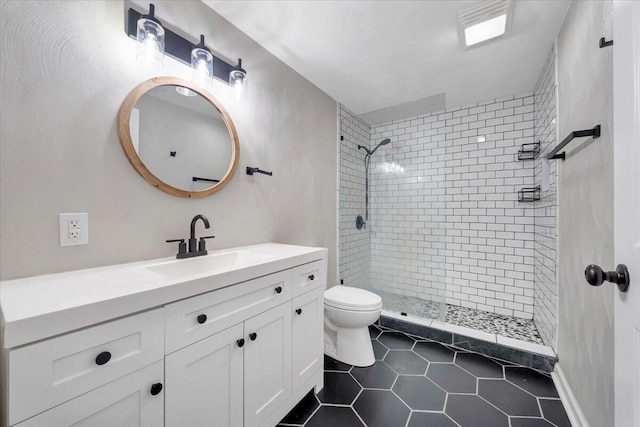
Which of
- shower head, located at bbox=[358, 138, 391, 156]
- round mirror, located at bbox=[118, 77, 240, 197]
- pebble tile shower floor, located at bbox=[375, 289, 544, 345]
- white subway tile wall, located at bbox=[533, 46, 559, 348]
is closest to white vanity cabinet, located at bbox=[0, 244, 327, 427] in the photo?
round mirror, located at bbox=[118, 77, 240, 197]

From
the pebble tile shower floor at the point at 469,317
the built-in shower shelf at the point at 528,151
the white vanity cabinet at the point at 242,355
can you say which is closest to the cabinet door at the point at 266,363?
the white vanity cabinet at the point at 242,355

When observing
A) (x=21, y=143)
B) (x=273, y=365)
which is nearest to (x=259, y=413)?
(x=273, y=365)

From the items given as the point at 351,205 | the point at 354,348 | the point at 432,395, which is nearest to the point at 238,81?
the point at 351,205

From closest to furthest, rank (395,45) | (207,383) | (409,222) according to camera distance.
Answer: (207,383)
(395,45)
(409,222)

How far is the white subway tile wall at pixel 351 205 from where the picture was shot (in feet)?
9.43

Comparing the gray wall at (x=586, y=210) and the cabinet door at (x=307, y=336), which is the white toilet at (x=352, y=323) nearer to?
the cabinet door at (x=307, y=336)

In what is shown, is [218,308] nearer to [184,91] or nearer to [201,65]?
[184,91]

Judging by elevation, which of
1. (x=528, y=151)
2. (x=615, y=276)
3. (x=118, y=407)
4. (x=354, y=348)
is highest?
(x=528, y=151)

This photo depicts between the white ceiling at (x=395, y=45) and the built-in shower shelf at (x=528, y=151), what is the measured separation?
1.81ft

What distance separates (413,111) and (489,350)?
2456 millimetres

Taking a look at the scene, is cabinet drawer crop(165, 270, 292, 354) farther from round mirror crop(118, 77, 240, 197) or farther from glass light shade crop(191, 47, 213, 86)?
glass light shade crop(191, 47, 213, 86)

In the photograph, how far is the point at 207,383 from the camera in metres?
1.02

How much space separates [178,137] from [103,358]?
1.13 meters

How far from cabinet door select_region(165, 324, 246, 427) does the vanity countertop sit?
8.9 inches
